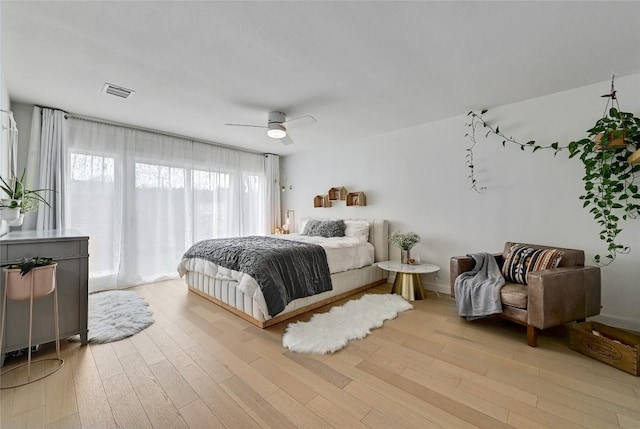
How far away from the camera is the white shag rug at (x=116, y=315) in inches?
99.6

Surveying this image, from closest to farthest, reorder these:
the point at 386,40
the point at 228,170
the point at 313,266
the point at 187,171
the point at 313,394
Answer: the point at 313,394
the point at 386,40
the point at 313,266
the point at 187,171
the point at 228,170

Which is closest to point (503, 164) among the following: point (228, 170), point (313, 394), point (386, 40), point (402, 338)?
point (386, 40)

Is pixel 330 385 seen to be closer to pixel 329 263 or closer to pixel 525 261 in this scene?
pixel 329 263

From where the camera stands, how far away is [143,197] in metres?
4.33

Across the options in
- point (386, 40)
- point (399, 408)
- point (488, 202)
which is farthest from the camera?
point (488, 202)

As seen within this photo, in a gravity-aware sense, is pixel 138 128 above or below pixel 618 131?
above

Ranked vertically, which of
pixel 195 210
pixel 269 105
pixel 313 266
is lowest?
pixel 313 266

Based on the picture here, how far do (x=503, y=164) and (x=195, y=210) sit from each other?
16.3 feet

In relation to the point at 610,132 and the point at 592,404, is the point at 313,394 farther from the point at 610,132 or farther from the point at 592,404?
the point at 610,132

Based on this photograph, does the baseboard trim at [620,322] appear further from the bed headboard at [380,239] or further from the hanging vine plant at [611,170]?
the bed headboard at [380,239]

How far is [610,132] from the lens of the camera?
2.43 meters

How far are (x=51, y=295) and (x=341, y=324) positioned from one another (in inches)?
103

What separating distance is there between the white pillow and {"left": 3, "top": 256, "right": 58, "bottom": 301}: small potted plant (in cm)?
363

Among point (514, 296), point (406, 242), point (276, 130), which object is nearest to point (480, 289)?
point (514, 296)
